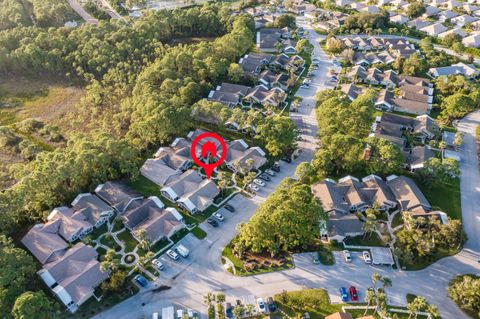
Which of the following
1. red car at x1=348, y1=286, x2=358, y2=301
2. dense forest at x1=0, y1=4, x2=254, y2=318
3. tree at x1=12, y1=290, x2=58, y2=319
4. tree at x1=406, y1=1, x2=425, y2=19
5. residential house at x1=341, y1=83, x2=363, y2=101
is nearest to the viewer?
tree at x1=12, y1=290, x2=58, y2=319

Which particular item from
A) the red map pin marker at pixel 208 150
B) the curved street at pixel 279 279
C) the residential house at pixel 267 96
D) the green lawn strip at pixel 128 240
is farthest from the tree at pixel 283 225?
the residential house at pixel 267 96

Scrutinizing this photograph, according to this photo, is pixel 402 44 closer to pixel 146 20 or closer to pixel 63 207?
pixel 146 20

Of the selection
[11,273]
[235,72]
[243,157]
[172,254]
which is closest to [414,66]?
[235,72]

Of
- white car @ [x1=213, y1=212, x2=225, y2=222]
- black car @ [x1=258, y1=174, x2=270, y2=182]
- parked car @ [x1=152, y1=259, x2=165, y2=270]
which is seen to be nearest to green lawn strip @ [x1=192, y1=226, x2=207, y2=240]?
white car @ [x1=213, y1=212, x2=225, y2=222]

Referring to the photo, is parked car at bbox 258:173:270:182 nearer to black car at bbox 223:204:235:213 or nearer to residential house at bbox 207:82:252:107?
black car at bbox 223:204:235:213

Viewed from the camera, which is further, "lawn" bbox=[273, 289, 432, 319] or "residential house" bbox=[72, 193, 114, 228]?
"residential house" bbox=[72, 193, 114, 228]

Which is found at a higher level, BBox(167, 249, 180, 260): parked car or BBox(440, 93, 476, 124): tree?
BBox(440, 93, 476, 124): tree
